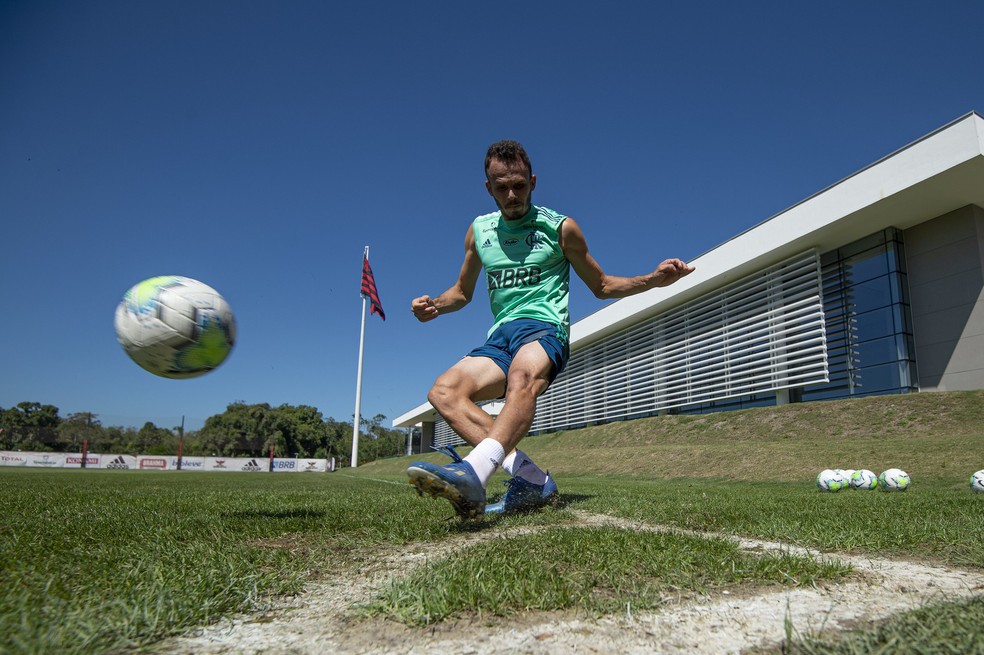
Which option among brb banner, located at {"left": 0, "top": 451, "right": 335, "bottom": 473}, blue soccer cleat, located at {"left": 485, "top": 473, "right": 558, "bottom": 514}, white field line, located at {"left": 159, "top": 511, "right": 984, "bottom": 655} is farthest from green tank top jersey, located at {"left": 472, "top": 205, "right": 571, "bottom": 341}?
brb banner, located at {"left": 0, "top": 451, "right": 335, "bottom": 473}

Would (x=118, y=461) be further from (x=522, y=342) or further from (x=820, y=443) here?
(x=522, y=342)

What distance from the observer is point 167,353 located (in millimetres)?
3158

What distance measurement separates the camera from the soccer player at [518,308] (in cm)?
319

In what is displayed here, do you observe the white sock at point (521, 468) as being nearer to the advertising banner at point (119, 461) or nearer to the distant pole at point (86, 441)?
the distant pole at point (86, 441)

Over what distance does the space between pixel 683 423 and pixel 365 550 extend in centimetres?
1860

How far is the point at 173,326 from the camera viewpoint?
312 centimetres

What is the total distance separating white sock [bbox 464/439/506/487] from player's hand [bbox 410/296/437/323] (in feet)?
5.07

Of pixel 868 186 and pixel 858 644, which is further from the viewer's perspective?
pixel 868 186

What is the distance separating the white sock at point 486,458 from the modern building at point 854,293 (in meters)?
14.0

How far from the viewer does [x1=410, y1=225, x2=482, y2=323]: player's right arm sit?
418cm

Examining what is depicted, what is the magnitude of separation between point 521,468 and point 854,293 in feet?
52.0

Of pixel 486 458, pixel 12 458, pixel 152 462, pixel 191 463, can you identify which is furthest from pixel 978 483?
pixel 12 458

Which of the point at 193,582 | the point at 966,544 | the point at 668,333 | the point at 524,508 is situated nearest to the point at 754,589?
the point at 966,544

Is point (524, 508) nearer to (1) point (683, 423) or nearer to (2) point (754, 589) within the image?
(2) point (754, 589)
